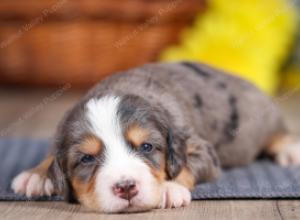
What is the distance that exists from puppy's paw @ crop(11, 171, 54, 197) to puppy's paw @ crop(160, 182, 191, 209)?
0.79 m

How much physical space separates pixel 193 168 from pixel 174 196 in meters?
0.44

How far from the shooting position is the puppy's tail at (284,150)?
5488 millimetres

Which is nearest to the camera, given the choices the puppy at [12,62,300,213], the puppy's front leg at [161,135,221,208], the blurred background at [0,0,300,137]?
the puppy at [12,62,300,213]

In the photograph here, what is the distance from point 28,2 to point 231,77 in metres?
4.30

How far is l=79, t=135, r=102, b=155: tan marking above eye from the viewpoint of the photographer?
4.08m

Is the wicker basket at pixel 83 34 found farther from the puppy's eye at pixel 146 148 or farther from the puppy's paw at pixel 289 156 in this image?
the puppy's eye at pixel 146 148

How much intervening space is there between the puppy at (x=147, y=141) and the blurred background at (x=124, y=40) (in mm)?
3228

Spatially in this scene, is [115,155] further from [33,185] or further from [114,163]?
[33,185]

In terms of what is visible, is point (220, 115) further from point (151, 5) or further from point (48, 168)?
point (151, 5)

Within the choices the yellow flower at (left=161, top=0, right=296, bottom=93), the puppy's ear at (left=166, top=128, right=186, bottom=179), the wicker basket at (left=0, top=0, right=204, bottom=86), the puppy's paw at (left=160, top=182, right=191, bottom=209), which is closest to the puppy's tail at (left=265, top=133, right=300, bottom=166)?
the puppy's ear at (left=166, top=128, right=186, bottom=179)

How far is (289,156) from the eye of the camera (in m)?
5.51

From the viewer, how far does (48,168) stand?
445cm

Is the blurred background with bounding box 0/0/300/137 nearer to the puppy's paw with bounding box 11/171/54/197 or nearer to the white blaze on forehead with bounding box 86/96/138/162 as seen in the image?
the puppy's paw with bounding box 11/171/54/197

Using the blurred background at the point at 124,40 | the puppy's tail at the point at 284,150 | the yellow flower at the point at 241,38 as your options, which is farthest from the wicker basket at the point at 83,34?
the puppy's tail at the point at 284,150
